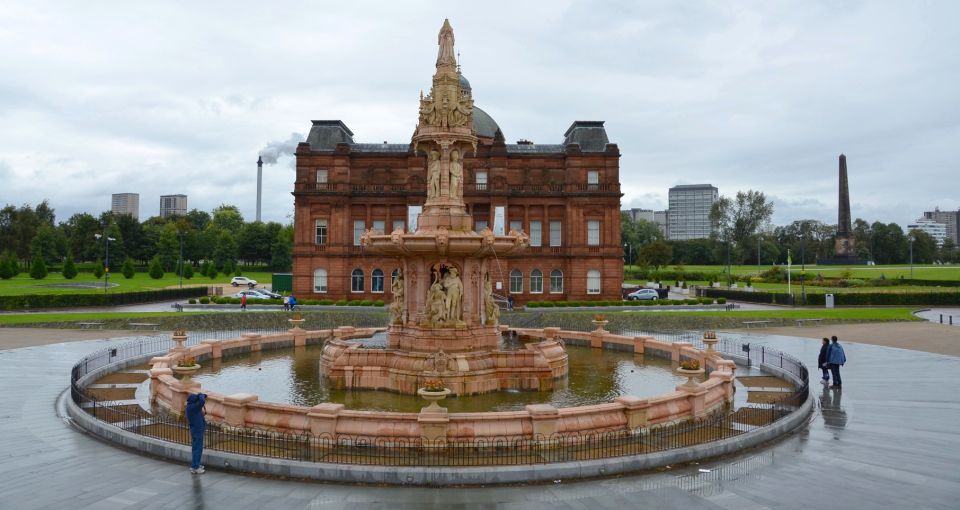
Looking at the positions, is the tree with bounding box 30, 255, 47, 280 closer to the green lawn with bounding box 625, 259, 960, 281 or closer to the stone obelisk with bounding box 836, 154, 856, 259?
the green lawn with bounding box 625, 259, 960, 281

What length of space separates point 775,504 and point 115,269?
113043 millimetres

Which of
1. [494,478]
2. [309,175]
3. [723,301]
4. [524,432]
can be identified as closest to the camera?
[494,478]

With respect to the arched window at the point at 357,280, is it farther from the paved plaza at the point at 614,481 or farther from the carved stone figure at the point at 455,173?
the paved plaza at the point at 614,481

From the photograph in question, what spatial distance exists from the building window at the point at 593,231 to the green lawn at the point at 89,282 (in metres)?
48.0

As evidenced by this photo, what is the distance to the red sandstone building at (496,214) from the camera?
6009 centimetres

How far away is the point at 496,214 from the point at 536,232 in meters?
4.56

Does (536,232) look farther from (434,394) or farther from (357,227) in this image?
(434,394)

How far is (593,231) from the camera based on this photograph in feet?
200

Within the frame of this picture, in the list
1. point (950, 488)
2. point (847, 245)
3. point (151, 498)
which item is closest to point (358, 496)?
point (151, 498)

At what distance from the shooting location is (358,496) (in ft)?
38.4

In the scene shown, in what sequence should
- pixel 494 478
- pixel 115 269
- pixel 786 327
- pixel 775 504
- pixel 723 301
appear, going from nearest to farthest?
1. pixel 775 504
2. pixel 494 478
3. pixel 786 327
4. pixel 723 301
5. pixel 115 269

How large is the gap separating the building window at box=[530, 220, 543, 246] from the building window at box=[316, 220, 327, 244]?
65.6ft

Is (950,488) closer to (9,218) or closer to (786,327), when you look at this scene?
(786,327)

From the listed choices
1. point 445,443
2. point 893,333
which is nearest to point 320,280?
point 893,333
